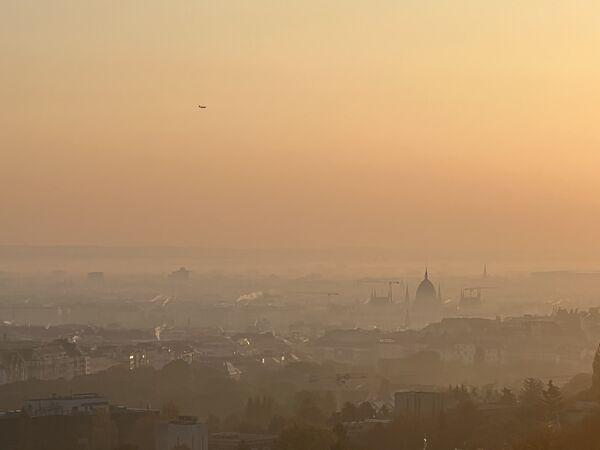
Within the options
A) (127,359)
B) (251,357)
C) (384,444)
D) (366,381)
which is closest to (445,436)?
(384,444)

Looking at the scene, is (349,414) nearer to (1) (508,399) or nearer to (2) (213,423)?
(2) (213,423)

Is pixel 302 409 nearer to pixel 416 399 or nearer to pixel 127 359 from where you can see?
pixel 416 399

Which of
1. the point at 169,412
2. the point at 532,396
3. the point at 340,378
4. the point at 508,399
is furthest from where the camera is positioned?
the point at 340,378

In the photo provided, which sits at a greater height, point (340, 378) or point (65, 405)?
point (340, 378)

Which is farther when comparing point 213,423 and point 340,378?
point 340,378

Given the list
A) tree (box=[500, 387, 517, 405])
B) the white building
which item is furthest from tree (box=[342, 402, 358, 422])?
the white building

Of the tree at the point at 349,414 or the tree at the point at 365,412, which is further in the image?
the tree at the point at 365,412

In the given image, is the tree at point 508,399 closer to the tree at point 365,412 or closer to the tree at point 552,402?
the tree at point 365,412

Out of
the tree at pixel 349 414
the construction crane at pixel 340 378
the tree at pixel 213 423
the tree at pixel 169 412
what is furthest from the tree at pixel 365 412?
the construction crane at pixel 340 378

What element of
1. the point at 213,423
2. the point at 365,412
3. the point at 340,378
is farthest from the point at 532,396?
the point at 340,378

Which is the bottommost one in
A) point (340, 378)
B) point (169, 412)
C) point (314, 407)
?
point (169, 412)

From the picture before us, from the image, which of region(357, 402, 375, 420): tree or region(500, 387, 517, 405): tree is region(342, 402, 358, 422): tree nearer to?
region(357, 402, 375, 420): tree
